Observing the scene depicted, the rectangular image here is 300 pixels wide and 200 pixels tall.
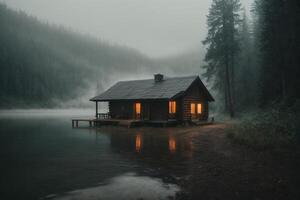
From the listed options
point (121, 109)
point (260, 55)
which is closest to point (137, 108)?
point (121, 109)

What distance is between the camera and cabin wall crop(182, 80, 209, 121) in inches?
1231

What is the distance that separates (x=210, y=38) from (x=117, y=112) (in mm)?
19027

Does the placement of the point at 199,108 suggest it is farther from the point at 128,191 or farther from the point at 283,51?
the point at 128,191

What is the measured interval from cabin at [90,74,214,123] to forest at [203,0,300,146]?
6.91 meters

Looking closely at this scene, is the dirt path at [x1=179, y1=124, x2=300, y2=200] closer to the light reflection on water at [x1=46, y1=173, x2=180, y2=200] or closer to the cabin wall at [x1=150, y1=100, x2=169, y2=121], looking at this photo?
the light reflection on water at [x1=46, y1=173, x2=180, y2=200]

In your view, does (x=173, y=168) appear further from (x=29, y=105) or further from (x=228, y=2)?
(x=29, y=105)

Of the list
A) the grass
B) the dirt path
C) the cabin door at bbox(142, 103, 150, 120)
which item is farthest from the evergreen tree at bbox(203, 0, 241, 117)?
the dirt path

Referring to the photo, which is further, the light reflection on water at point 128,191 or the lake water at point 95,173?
the lake water at point 95,173

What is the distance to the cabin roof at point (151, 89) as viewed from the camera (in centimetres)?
2988

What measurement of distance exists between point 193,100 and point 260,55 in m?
12.6

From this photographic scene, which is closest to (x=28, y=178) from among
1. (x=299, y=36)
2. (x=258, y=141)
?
(x=258, y=141)

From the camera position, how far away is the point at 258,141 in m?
14.0

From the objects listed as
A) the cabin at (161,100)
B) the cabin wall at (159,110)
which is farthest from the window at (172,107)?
the cabin wall at (159,110)

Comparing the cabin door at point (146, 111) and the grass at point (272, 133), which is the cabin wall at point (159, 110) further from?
the grass at point (272, 133)
